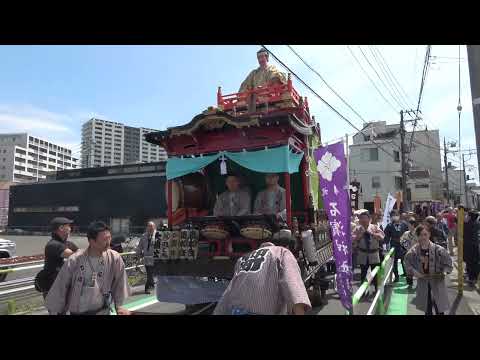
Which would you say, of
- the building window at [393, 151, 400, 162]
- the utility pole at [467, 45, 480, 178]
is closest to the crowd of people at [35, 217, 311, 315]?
the utility pole at [467, 45, 480, 178]

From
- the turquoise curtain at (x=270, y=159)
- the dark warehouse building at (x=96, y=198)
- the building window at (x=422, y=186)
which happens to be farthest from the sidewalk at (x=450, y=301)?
the building window at (x=422, y=186)

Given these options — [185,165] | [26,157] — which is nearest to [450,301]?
[185,165]

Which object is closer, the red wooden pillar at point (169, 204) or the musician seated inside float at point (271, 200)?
the musician seated inside float at point (271, 200)

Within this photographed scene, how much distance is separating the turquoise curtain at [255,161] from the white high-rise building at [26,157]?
98.3 metres

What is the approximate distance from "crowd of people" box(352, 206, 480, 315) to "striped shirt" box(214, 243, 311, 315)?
3.00 m

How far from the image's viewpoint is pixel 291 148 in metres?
7.08

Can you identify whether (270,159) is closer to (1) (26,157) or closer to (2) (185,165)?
(2) (185,165)

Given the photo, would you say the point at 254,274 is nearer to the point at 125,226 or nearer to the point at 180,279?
the point at 180,279

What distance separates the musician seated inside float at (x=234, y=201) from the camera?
8023 mm

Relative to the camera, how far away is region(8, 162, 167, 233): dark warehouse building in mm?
36188

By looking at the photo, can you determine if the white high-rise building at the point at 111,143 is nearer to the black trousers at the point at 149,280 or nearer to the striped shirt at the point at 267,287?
the black trousers at the point at 149,280
